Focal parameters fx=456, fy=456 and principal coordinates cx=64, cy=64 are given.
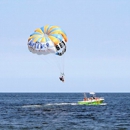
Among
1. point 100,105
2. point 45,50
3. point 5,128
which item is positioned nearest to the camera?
point 5,128

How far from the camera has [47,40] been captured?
171 ft

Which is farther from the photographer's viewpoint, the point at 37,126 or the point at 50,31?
the point at 50,31

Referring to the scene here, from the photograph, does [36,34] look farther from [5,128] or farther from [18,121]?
[5,128]

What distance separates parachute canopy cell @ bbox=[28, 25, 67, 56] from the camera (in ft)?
169

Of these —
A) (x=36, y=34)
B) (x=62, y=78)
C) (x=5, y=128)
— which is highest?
(x=36, y=34)

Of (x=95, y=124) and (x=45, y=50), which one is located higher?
(x=45, y=50)

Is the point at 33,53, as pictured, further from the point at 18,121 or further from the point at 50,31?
the point at 18,121

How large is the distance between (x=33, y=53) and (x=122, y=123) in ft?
42.8

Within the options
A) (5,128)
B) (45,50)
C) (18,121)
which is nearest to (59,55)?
(45,50)

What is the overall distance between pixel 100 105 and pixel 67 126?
3773 cm

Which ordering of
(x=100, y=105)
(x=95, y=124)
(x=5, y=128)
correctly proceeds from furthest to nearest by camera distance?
(x=100, y=105) < (x=95, y=124) < (x=5, y=128)

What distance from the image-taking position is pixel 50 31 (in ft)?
176

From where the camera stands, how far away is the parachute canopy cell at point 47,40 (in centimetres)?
5159

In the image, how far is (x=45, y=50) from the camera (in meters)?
51.8
